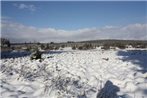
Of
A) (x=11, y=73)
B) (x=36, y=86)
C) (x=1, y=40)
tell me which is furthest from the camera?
(x=1, y=40)

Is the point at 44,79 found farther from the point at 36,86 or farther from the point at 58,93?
the point at 58,93

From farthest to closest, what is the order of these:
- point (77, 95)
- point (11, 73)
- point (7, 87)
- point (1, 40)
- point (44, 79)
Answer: point (1, 40) < point (11, 73) < point (44, 79) < point (7, 87) < point (77, 95)

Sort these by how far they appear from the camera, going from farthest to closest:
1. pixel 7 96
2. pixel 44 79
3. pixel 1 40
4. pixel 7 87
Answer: pixel 1 40 → pixel 44 79 → pixel 7 87 → pixel 7 96

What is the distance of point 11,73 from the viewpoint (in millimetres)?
8242

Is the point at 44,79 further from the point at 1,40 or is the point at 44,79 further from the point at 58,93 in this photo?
the point at 1,40

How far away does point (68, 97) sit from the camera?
5559 millimetres

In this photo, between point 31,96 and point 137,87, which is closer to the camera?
point 31,96

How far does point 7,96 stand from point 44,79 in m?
2.01

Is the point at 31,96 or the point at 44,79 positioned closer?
the point at 31,96

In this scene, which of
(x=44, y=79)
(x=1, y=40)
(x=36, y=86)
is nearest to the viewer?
(x=36, y=86)

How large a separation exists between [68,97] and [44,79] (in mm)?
2032

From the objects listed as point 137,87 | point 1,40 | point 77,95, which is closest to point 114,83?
point 137,87

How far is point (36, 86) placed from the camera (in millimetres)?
6758

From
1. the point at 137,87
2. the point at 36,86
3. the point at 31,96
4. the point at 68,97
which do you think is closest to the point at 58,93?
the point at 68,97
